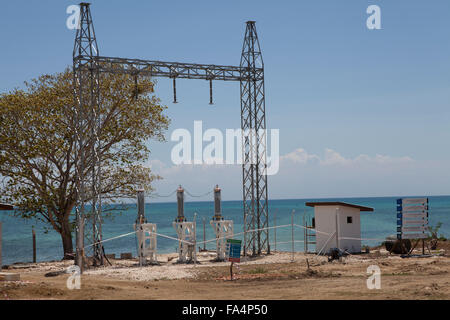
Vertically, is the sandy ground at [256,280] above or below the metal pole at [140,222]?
below

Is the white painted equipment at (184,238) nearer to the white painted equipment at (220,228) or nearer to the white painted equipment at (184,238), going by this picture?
the white painted equipment at (184,238)

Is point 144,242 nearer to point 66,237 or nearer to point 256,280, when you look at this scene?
point 66,237

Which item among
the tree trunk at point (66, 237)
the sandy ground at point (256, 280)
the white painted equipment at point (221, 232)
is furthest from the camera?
the tree trunk at point (66, 237)

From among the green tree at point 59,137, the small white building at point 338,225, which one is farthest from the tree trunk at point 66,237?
the small white building at point 338,225

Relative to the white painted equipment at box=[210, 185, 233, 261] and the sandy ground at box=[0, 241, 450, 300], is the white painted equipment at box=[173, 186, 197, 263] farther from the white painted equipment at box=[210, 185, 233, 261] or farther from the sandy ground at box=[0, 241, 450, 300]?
the white painted equipment at box=[210, 185, 233, 261]

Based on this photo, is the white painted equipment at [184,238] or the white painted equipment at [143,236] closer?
the white painted equipment at [143,236]

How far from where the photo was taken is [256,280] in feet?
62.8

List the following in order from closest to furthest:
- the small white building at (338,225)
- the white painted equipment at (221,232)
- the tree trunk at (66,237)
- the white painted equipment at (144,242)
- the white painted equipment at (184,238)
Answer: the white painted equipment at (144,242)
the white painted equipment at (184,238)
the white painted equipment at (221,232)
the small white building at (338,225)
the tree trunk at (66,237)

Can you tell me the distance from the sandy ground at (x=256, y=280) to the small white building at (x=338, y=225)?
5.34ft

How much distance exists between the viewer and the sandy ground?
50.0 ft

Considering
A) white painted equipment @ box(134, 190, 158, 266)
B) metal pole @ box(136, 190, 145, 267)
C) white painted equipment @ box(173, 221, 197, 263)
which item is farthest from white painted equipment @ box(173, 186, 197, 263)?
metal pole @ box(136, 190, 145, 267)

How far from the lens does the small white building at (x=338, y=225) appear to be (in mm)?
28484
